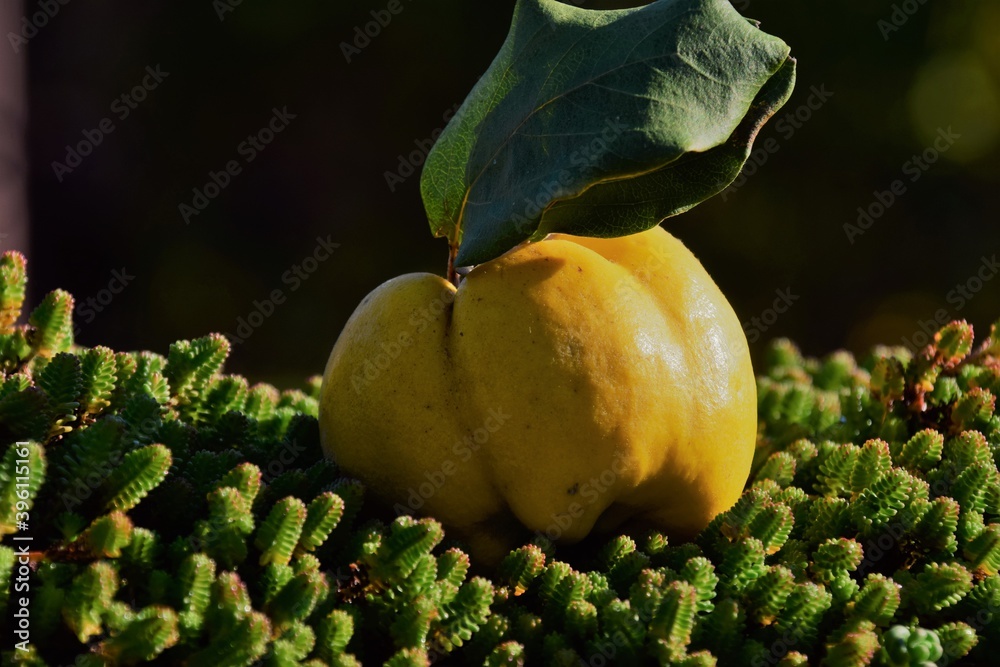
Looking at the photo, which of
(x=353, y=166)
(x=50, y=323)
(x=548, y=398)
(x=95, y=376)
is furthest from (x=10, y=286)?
(x=353, y=166)

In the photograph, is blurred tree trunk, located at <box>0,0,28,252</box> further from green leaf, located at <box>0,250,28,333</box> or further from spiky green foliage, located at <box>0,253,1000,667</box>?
spiky green foliage, located at <box>0,253,1000,667</box>

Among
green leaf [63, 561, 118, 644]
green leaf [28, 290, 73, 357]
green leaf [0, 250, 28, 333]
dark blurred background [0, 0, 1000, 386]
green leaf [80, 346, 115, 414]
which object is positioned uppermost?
green leaf [0, 250, 28, 333]

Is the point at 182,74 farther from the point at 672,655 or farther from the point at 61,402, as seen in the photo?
the point at 672,655

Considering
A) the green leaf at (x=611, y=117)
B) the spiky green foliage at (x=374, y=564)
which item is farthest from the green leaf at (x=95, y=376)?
the green leaf at (x=611, y=117)

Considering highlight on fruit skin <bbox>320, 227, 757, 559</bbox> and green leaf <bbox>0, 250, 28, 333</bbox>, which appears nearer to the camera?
highlight on fruit skin <bbox>320, 227, 757, 559</bbox>

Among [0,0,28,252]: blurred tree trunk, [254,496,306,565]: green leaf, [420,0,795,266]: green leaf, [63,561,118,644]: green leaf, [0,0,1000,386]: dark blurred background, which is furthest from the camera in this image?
[0,0,1000,386]: dark blurred background

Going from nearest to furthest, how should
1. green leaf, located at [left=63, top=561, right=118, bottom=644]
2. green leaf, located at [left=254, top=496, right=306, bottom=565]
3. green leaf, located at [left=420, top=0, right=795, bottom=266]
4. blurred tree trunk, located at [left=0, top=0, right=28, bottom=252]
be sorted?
green leaf, located at [left=63, top=561, right=118, bottom=644]
green leaf, located at [left=254, top=496, right=306, bottom=565]
green leaf, located at [left=420, top=0, right=795, bottom=266]
blurred tree trunk, located at [left=0, top=0, right=28, bottom=252]

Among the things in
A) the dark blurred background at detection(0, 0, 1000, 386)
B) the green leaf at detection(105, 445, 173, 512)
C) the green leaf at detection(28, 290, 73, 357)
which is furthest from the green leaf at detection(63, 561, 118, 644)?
the dark blurred background at detection(0, 0, 1000, 386)
